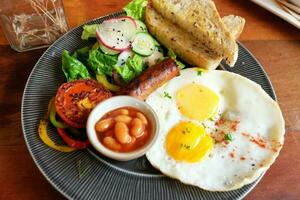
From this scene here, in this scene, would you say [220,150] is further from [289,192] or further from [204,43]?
[204,43]

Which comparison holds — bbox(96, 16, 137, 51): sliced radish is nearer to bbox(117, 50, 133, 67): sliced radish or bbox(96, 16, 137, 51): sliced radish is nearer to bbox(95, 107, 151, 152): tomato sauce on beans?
bbox(117, 50, 133, 67): sliced radish

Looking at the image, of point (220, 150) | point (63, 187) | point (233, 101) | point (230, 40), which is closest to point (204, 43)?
point (230, 40)

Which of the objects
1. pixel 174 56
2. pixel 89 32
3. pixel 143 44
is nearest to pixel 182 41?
pixel 174 56

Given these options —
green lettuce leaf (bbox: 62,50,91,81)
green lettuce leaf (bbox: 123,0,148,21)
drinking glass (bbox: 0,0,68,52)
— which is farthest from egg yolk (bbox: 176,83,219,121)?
drinking glass (bbox: 0,0,68,52)

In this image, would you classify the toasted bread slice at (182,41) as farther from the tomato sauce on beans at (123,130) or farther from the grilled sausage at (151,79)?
the tomato sauce on beans at (123,130)

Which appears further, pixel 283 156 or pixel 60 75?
pixel 60 75

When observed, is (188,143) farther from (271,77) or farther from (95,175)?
(271,77)

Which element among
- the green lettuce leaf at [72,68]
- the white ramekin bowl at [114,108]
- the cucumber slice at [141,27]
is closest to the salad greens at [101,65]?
the green lettuce leaf at [72,68]
